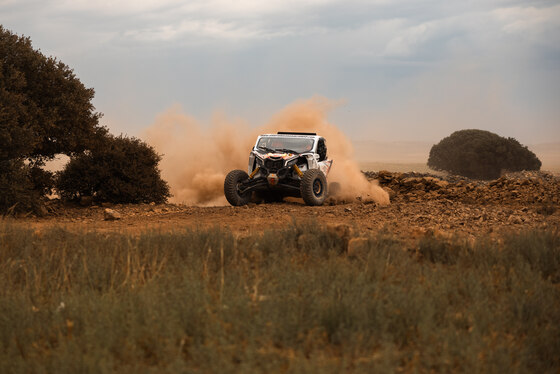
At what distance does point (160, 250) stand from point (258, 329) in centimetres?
429

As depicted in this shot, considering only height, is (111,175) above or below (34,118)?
below

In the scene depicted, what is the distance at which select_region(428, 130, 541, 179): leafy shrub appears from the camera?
156ft

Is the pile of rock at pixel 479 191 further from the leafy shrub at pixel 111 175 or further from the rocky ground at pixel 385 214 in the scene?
the leafy shrub at pixel 111 175

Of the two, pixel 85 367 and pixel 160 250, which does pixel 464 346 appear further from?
pixel 160 250

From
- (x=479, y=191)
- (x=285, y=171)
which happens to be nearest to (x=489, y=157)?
(x=479, y=191)

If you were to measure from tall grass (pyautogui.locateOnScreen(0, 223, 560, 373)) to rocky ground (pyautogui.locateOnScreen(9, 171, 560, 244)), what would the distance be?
82.3 inches

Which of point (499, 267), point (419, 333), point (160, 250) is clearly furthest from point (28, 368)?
point (499, 267)

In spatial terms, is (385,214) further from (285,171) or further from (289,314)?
(289,314)

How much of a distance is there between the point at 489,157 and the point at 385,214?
34.7 m

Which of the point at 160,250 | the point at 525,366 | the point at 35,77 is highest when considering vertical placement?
the point at 35,77

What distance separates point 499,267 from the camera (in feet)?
29.0

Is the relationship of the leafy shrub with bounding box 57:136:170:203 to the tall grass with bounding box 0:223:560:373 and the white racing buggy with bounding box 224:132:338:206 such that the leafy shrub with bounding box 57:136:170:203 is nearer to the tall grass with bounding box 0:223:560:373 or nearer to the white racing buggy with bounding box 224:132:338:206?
the white racing buggy with bounding box 224:132:338:206

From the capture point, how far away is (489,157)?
47375 millimetres

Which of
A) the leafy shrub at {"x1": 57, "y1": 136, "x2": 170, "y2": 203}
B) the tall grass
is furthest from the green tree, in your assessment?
the tall grass
